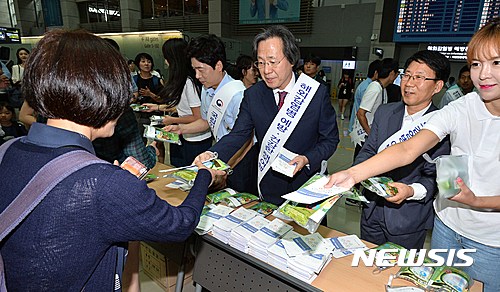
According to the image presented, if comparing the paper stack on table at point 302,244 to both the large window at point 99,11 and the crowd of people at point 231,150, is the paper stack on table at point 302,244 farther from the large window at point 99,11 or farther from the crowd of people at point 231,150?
the large window at point 99,11

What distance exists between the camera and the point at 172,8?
12.6m

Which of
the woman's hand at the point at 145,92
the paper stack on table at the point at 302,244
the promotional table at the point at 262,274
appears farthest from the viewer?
the woman's hand at the point at 145,92

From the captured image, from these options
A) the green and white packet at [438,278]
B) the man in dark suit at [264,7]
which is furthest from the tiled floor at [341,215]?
the man in dark suit at [264,7]

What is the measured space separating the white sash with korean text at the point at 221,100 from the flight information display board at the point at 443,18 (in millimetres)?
6218

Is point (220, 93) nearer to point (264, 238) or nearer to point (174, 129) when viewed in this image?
point (174, 129)

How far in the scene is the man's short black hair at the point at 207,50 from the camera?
2.17 metres

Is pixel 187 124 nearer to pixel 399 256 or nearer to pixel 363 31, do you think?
pixel 399 256

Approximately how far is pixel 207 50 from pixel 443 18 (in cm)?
647

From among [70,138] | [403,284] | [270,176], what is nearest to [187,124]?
[270,176]

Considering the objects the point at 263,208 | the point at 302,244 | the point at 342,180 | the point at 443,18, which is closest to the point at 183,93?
the point at 263,208

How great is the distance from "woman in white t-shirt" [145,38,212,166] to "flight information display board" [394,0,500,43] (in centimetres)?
624

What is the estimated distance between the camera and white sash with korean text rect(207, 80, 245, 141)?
2.26 m

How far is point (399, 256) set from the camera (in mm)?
1208

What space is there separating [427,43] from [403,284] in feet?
23.7
